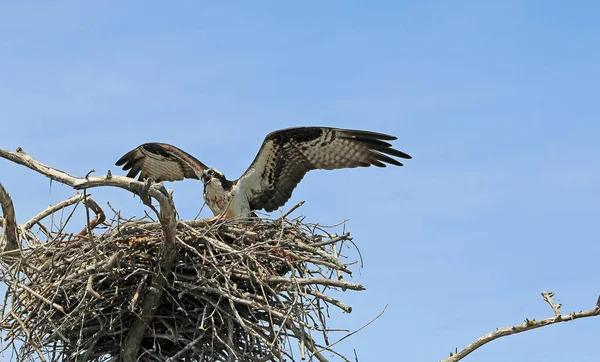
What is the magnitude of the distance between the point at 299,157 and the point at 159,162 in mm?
1992

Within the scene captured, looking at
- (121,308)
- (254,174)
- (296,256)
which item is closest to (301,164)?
(254,174)

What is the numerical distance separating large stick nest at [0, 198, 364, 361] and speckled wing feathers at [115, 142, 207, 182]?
2921 mm

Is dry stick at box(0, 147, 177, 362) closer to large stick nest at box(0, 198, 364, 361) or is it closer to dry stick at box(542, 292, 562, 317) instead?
large stick nest at box(0, 198, 364, 361)

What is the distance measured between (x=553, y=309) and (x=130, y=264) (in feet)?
10.6

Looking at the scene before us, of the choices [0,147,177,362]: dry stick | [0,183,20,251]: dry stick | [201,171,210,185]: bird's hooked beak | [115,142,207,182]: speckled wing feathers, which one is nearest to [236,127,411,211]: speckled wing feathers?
[201,171,210,185]: bird's hooked beak

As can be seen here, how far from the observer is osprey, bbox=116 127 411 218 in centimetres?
945

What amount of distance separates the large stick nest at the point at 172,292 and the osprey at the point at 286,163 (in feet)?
6.54

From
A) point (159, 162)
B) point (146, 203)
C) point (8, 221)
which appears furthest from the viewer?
point (159, 162)

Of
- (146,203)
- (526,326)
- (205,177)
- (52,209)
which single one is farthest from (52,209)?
(526,326)

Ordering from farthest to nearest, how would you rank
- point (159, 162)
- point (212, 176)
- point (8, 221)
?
point (159, 162) → point (212, 176) → point (8, 221)

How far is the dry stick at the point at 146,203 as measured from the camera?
6.53 meters

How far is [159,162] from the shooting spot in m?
10.9

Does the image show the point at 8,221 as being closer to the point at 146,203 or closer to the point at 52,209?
the point at 52,209

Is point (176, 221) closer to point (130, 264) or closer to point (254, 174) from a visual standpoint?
point (130, 264)
